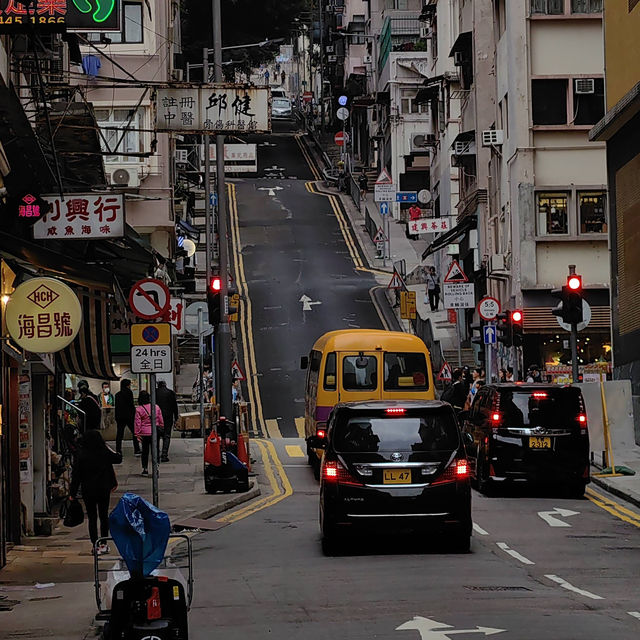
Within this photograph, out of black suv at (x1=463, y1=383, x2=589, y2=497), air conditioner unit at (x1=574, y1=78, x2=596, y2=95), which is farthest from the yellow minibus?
air conditioner unit at (x1=574, y1=78, x2=596, y2=95)

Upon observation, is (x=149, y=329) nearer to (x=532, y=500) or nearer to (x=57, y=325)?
(x=57, y=325)

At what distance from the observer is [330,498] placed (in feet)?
54.9

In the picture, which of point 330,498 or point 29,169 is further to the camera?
point 29,169

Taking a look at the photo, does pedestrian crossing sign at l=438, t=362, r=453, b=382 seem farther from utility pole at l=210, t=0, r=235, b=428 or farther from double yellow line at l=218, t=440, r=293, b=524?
utility pole at l=210, t=0, r=235, b=428

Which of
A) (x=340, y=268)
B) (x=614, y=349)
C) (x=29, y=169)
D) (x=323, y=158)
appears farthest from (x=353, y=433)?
(x=323, y=158)

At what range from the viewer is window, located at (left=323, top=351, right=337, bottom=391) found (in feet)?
87.8

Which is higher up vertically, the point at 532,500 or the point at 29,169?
the point at 29,169

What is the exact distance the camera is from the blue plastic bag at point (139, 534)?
941 cm

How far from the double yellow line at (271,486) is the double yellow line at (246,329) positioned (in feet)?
18.7

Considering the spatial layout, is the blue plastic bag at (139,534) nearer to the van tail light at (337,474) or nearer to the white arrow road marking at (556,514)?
the van tail light at (337,474)

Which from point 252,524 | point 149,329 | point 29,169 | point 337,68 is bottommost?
point 252,524

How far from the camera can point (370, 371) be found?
26.8 m

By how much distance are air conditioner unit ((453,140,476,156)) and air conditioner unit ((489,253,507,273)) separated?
21.2ft

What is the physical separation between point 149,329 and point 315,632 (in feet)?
28.4
